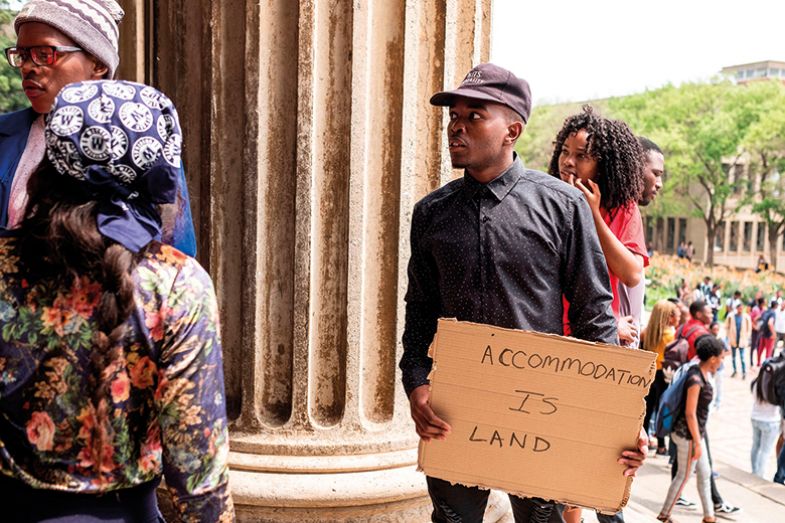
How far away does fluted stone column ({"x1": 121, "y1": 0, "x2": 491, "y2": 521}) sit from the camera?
11.5 feet

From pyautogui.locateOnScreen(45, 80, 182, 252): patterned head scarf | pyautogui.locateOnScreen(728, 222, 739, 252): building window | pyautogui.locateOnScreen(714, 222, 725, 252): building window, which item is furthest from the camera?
pyautogui.locateOnScreen(728, 222, 739, 252): building window

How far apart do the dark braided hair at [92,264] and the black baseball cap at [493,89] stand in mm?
1358

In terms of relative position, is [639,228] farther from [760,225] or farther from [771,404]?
[760,225]

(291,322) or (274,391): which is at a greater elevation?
(291,322)

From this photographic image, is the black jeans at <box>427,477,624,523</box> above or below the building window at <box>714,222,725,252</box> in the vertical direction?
above

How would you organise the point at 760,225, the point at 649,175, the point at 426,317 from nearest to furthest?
1. the point at 426,317
2. the point at 649,175
3. the point at 760,225

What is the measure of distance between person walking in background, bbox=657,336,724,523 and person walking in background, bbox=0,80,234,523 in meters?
5.67

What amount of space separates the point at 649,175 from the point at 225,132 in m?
2.07

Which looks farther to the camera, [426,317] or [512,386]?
[426,317]

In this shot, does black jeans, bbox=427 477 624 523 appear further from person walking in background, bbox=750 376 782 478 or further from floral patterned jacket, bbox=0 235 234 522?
person walking in background, bbox=750 376 782 478

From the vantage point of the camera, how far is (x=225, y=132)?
3.59 meters

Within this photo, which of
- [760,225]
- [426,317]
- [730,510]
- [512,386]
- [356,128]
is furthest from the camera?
[760,225]

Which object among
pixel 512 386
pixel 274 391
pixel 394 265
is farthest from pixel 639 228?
pixel 274 391

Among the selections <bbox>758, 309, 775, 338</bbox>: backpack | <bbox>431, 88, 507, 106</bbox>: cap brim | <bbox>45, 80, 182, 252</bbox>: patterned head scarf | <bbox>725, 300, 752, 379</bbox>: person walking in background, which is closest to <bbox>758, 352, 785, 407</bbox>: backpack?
<bbox>431, 88, 507, 106</bbox>: cap brim
